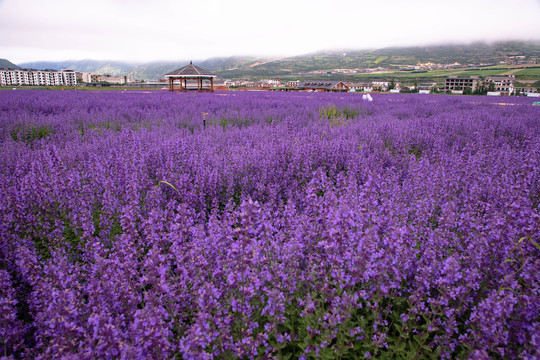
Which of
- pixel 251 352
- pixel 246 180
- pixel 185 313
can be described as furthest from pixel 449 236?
pixel 246 180

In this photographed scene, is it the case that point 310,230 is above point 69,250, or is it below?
above

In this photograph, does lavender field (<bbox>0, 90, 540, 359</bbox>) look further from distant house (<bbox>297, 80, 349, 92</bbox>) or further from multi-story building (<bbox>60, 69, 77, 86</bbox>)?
multi-story building (<bbox>60, 69, 77, 86</bbox>)

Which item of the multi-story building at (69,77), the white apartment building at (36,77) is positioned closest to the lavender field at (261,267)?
the white apartment building at (36,77)

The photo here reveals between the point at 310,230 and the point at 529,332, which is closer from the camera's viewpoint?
the point at 529,332

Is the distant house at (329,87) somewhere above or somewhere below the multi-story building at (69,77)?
below

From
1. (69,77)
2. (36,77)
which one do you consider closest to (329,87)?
(69,77)

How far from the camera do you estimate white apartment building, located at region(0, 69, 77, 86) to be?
124312 millimetres

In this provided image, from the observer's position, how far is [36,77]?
135375mm

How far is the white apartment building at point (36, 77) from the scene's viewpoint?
408 ft

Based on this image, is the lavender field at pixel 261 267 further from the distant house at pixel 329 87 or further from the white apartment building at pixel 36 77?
the white apartment building at pixel 36 77

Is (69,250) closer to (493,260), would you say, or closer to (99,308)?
(99,308)

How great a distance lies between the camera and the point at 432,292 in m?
2.35

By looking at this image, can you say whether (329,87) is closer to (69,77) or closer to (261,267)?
(261,267)

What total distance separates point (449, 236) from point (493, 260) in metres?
0.36
